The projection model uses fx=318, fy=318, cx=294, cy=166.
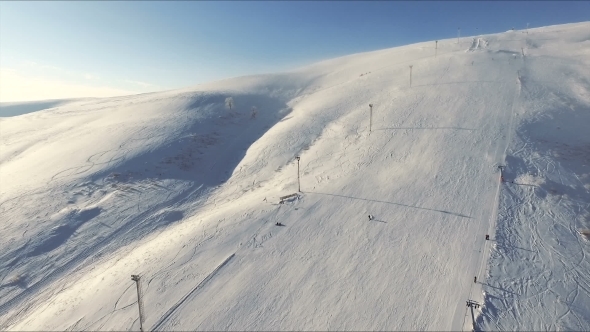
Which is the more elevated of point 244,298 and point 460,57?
point 460,57

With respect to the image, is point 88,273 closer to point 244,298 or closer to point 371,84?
point 244,298

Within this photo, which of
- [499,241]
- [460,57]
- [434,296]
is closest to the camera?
[434,296]

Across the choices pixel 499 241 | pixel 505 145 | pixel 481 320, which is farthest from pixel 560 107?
pixel 481 320

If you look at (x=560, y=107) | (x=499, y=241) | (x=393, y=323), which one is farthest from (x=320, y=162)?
(x=560, y=107)

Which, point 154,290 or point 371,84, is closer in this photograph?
point 154,290

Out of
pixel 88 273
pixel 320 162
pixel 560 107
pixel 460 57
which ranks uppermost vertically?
pixel 460 57

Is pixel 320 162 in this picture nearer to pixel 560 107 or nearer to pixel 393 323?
pixel 393 323

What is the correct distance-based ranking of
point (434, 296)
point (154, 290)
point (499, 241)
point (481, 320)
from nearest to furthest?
1. point (481, 320)
2. point (434, 296)
3. point (154, 290)
4. point (499, 241)
